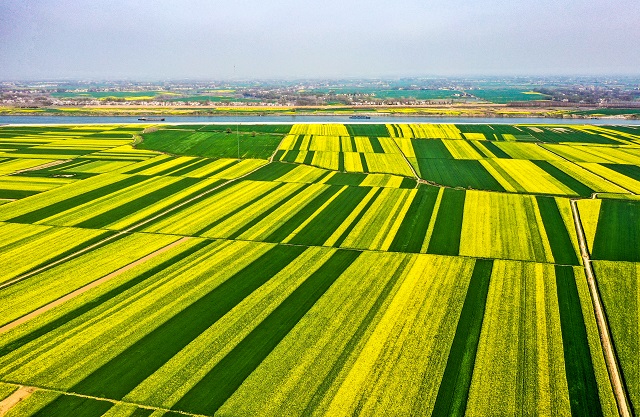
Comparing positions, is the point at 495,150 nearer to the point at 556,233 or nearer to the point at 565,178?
the point at 565,178

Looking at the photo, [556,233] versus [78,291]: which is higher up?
[556,233]

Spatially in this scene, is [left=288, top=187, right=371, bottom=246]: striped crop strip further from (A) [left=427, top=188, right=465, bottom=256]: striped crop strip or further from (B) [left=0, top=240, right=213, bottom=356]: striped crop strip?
(B) [left=0, top=240, right=213, bottom=356]: striped crop strip

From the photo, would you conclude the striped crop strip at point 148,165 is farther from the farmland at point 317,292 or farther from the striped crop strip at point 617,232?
the striped crop strip at point 617,232

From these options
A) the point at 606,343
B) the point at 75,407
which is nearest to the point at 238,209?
the point at 75,407

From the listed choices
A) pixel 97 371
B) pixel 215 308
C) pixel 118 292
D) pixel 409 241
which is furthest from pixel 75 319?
Answer: pixel 409 241

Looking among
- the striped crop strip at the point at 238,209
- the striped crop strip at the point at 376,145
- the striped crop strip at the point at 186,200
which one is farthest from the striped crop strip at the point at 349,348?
the striped crop strip at the point at 376,145

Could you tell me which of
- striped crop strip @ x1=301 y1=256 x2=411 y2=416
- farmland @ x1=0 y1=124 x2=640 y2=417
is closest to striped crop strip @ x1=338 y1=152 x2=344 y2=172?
farmland @ x1=0 y1=124 x2=640 y2=417

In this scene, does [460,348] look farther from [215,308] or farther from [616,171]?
[616,171]
